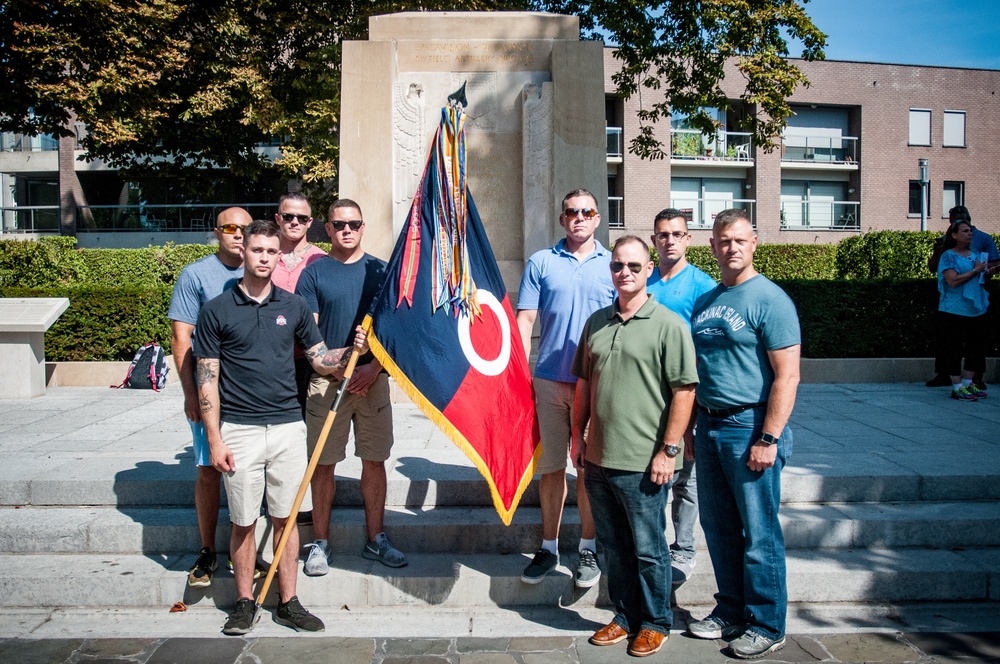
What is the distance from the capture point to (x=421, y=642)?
13.2 feet

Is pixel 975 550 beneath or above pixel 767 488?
beneath

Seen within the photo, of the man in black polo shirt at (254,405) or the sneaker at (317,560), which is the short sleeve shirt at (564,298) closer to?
the man in black polo shirt at (254,405)

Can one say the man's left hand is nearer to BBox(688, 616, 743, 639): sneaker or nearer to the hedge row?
BBox(688, 616, 743, 639): sneaker

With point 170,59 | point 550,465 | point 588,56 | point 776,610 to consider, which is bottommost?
point 776,610

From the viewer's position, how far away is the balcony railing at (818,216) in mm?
34750

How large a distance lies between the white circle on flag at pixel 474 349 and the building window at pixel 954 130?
→ 38.5m

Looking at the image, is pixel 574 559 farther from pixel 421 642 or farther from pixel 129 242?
pixel 129 242

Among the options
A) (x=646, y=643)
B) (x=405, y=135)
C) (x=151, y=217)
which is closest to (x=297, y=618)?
(x=646, y=643)

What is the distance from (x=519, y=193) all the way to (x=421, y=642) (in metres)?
5.86

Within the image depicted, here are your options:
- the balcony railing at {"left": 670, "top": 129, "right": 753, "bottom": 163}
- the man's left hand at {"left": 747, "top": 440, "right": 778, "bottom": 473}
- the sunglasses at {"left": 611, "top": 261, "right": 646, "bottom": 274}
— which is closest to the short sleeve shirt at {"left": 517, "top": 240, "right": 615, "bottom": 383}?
the sunglasses at {"left": 611, "top": 261, "right": 646, "bottom": 274}

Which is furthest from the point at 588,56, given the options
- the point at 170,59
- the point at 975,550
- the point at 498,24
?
the point at 170,59

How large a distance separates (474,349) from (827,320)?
7273 mm

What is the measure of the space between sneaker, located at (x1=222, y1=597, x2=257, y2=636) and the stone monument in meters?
4.79

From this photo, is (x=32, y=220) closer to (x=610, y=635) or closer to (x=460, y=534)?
(x=460, y=534)
